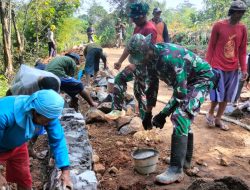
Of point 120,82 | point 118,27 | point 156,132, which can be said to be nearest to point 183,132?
point 120,82

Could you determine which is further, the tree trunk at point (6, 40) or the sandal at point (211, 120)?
the tree trunk at point (6, 40)

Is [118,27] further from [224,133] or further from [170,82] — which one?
[170,82]

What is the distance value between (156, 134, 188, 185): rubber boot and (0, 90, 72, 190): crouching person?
1.08 metres

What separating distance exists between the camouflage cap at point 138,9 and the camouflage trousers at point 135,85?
114 cm

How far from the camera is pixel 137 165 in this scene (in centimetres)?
380

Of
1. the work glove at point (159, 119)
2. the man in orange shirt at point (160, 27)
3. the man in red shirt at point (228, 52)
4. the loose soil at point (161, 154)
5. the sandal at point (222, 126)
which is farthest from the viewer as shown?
the man in orange shirt at point (160, 27)

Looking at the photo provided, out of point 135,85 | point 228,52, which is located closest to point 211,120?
point 228,52

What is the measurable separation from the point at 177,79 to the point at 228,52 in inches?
80.0

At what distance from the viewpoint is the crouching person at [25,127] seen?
8.01 ft

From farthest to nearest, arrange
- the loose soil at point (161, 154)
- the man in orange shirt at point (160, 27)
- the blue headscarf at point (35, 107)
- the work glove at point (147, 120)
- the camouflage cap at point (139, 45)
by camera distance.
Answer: the man in orange shirt at point (160, 27) < the work glove at point (147, 120) < the loose soil at point (161, 154) < the camouflage cap at point (139, 45) < the blue headscarf at point (35, 107)

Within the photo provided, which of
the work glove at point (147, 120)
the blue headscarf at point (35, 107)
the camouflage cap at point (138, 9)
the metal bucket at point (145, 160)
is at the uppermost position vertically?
the camouflage cap at point (138, 9)

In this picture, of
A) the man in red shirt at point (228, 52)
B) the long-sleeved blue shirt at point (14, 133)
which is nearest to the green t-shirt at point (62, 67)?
the man in red shirt at point (228, 52)

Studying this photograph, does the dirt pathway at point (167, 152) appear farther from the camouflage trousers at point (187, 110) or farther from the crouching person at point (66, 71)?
the crouching person at point (66, 71)

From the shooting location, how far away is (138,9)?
17.1ft
